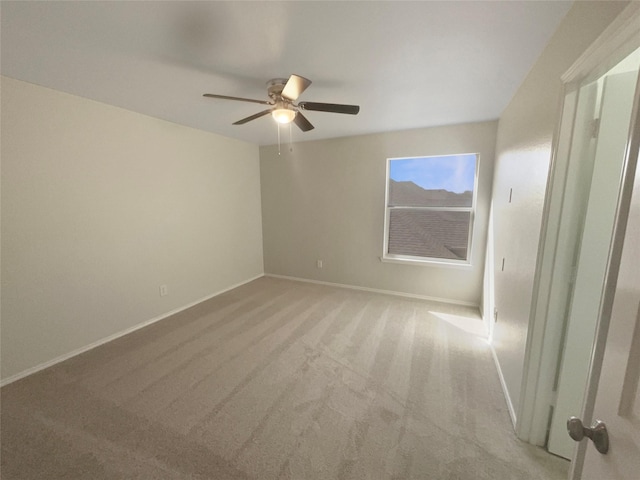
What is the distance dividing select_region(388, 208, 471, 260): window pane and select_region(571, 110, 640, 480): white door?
9.70 feet

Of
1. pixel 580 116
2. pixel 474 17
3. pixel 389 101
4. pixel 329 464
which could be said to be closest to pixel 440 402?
pixel 329 464

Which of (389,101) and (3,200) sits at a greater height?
(389,101)

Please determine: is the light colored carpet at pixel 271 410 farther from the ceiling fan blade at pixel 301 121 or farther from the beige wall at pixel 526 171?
the ceiling fan blade at pixel 301 121

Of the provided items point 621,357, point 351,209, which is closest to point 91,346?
point 351,209

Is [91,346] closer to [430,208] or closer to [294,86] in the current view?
[294,86]

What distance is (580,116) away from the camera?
1.19 metres

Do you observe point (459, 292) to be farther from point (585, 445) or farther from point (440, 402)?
point (585, 445)

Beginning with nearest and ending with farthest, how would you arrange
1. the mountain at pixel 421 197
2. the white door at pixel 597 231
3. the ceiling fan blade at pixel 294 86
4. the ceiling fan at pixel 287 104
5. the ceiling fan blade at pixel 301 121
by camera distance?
the white door at pixel 597 231, the ceiling fan blade at pixel 294 86, the ceiling fan at pixel 287 104, the ceiling fan blade at pixel 301 121, the mountain at pixel 421 197

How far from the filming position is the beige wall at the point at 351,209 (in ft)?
10.4

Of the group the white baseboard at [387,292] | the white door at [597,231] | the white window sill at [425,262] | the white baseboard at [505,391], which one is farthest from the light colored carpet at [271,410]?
the white window sill at [425,262]

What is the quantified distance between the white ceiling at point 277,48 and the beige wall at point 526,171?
140mm

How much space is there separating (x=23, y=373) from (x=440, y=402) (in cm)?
321

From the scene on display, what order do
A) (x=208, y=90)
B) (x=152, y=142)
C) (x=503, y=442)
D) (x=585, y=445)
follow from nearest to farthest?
(x=585, y=445) → (x=503, y=442) → (x=208, y=90) → (x=152, y=142)

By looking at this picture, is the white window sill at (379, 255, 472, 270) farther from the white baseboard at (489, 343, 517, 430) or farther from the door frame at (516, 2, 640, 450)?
the door frame at (516, 2, 640, 450)
